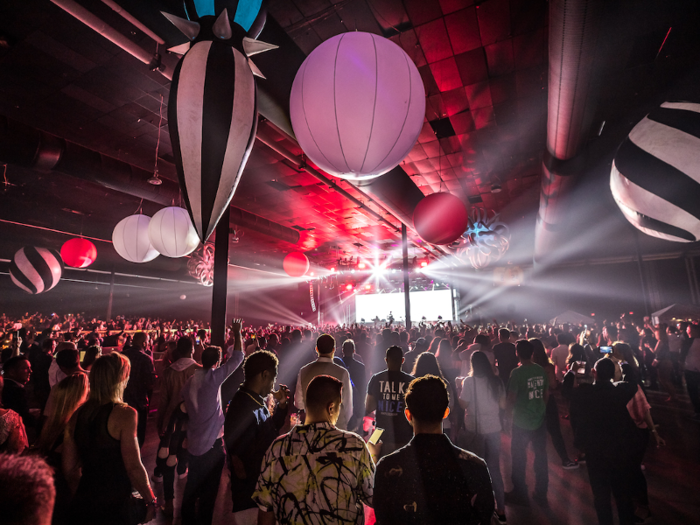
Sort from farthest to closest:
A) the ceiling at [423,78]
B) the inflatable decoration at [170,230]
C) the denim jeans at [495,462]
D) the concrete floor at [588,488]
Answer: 1. the inflatable decoration at [170,230]
2. the ceiling at [423,78]
3. the concrete floor at [588,488]
4. the denim jeans at [495,462]

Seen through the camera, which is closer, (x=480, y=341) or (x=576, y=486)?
(x=576, y=486)

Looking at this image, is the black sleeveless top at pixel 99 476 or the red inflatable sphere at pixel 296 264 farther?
the red inflatable sphere at pixel 296 264

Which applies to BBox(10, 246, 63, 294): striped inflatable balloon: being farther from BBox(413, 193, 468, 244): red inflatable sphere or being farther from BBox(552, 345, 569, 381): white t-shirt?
BBox(552, 345, 569, 381): white t-shirt

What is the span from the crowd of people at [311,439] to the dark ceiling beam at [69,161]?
2467 mm

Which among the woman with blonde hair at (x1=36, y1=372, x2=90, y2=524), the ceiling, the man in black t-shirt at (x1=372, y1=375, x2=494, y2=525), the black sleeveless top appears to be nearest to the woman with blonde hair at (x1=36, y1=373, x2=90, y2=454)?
the woman with blonde hair at (x1=36, y1=372, x2=90, y2=524)

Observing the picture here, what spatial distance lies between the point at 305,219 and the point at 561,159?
267 inches

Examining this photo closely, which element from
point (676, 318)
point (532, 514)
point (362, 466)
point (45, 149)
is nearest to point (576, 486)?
point (532, 514)

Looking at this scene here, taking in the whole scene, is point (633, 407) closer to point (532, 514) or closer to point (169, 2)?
point (532, 514)

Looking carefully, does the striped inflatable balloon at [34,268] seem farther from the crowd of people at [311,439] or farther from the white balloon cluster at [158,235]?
the white balloon cluster at [158,235]

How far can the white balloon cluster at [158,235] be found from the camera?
12.2 ft

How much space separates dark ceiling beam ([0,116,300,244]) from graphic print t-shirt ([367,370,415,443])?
183 inches

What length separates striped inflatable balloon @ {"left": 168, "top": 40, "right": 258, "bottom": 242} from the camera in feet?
→ 4.31

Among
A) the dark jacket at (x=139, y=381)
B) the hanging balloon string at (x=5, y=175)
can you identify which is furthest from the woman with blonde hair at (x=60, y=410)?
the hanging balloon string at (x=5, y=175)

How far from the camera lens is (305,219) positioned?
969 centimetres
